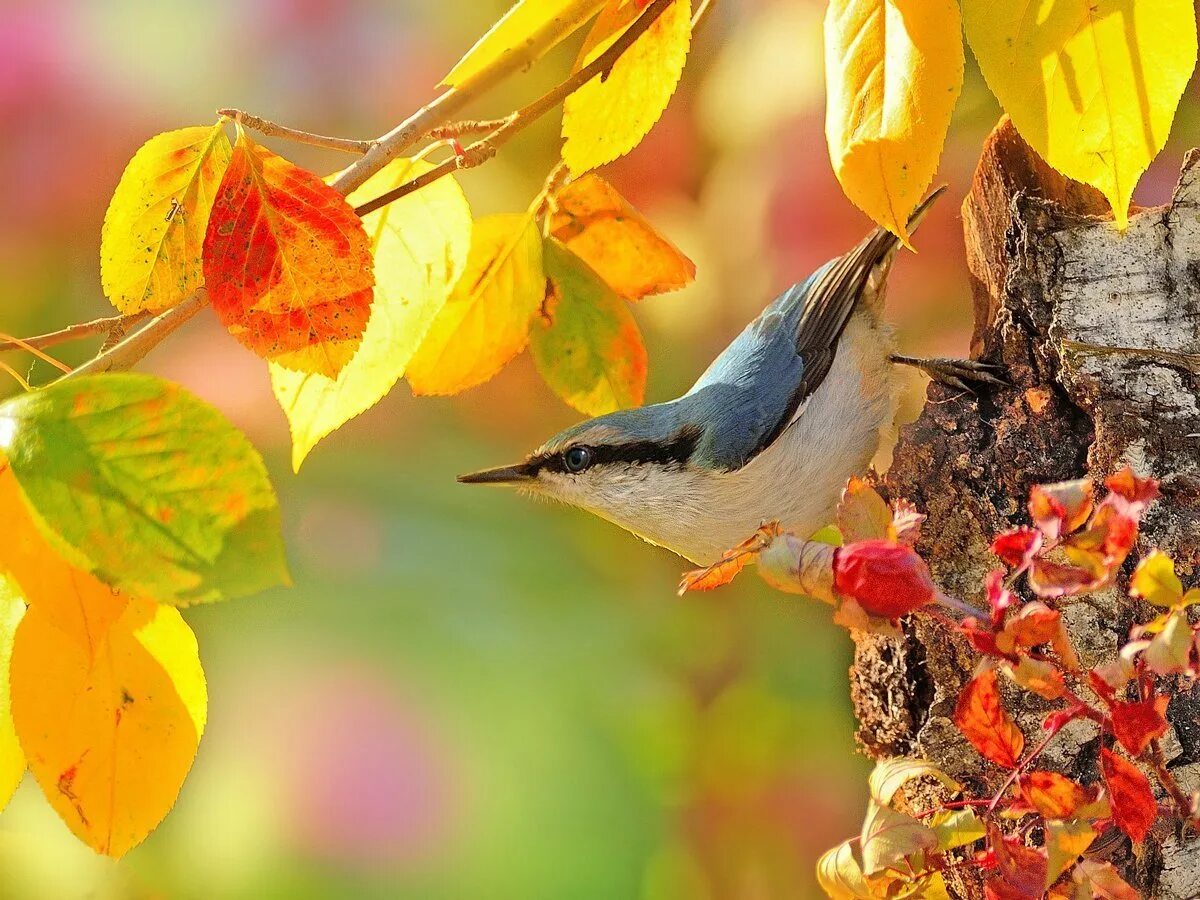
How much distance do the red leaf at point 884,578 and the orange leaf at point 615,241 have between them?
0.95ft

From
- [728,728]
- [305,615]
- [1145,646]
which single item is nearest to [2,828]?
[305,615]

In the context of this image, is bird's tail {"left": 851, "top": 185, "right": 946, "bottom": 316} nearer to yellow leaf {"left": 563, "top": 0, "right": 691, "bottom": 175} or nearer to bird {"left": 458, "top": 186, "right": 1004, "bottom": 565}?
bird {"left": 458, "top": 186, "right": 1004, "bottom": 565}

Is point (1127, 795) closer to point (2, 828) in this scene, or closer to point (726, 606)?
point (726, 606)

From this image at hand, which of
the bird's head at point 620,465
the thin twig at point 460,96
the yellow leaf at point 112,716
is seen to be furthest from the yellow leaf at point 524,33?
the bird's head at point 620,465

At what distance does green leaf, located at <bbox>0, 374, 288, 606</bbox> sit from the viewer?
11.0 inches

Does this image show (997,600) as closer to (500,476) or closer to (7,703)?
(7,703)

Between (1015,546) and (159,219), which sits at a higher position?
(159,219)

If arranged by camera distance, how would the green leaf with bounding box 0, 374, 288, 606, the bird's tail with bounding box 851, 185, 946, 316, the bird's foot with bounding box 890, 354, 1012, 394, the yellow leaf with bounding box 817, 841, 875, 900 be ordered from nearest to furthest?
the green leaf with bounding box 0, 374, 288, 606 → the yellow leaf with bounding box 817, 841, 875, 900 → the bird's foot with bounding box 890, 354, 1012, 394 → the bird's tail with bounding box 851, 185, 946, 316

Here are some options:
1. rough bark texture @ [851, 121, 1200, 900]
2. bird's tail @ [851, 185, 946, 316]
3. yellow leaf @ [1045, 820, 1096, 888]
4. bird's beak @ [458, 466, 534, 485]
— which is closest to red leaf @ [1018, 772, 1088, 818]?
yellow leaf @ [1045, 820, 1096, 888]

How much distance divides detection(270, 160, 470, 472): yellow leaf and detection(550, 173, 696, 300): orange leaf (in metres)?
0.11

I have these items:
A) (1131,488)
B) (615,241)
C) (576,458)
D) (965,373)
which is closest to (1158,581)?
(1131,488)

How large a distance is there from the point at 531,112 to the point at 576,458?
30 cm

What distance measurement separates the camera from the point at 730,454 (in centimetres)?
71

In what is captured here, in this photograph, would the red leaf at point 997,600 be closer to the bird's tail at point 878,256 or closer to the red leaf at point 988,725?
the red leaf at point 988,725
